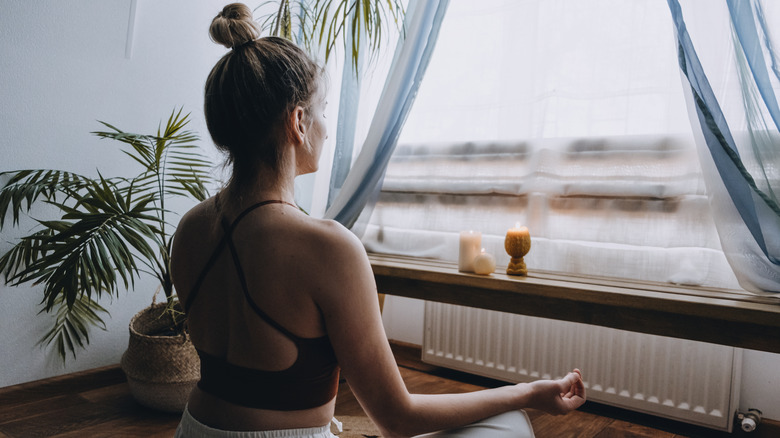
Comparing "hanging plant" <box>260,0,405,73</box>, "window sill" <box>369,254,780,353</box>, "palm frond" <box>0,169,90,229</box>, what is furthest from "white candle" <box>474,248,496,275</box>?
"palm frond" <box>0,169,90,229</box>

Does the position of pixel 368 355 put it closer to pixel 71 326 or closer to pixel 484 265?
pixel 484 265

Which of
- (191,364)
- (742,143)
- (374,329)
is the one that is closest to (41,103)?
(191,364)

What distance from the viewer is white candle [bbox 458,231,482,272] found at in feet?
6.24

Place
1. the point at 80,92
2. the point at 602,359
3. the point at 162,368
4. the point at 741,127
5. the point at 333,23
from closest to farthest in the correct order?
1. the point at 741,127
2. the point at 162,368
3. the point at 602,359
4. the point at 80,92
5. the point at 333,23

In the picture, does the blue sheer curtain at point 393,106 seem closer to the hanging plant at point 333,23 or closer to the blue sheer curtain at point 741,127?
the hanging plant at point 333,23

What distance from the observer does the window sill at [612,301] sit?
134 centimetres

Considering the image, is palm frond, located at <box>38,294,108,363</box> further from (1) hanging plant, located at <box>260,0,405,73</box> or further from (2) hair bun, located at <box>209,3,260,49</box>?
(2) hair bun, located at <box>209,3,260,49</box>

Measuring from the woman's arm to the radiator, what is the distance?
126cm

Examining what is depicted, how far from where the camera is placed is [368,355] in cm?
70

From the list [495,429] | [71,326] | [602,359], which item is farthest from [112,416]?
[602,359]

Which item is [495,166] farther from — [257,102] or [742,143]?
[257,102]

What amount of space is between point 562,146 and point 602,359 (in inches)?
30.2

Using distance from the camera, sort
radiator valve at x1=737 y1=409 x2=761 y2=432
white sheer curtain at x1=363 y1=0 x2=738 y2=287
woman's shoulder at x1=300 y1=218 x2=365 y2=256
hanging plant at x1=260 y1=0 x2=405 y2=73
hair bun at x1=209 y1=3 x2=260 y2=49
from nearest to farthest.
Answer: woman's shoulder at x1=300 y1=218 x2=365 y2=256, hair bun at x1=209 y1=3 x2=260 y2=49, radiator valve at x1=737 y1=409 x2=761 y2=432, white sheer curtain at x1=363 y1=0 x2=738 y2=287, hanging plant at x1=260 y1=0 x2=405 y2=73

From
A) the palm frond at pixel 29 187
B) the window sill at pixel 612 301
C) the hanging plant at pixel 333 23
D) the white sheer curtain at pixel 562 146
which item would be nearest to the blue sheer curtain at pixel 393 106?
the hanging plant at pixel 333 23
